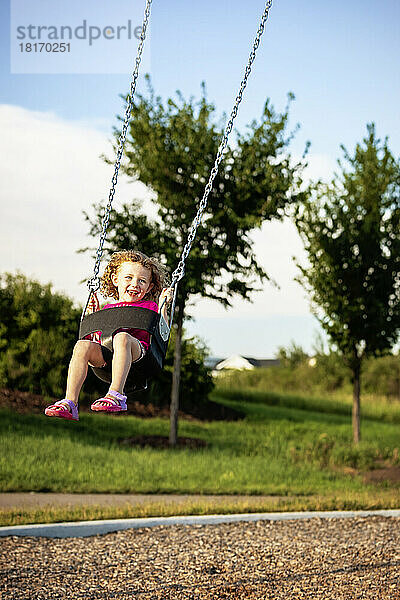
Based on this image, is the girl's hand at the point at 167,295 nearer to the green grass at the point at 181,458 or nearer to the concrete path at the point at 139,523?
the concrete path at the point at 139,523

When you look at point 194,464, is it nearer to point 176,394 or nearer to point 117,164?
point 176,394

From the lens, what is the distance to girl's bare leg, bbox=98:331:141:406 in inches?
147

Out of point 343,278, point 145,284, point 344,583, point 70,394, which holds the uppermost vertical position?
point 343,278

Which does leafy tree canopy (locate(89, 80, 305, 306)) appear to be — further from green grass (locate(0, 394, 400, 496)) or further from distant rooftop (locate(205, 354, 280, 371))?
distant rooftop (locate(205, 354, 280, 371))

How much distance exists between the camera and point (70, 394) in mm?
3756

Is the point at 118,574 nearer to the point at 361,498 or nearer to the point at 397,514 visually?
the point at 397,514

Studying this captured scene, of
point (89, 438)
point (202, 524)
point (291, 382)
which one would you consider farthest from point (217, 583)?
point (291, 382)

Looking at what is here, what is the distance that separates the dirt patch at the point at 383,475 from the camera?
1012 cm

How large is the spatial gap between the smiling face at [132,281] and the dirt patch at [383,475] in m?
6.91

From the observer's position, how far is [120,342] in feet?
12.5

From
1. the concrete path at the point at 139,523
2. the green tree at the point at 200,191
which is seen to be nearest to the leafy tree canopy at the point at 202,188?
the green tree at the point at 200,191

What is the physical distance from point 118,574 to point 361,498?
4195 mm

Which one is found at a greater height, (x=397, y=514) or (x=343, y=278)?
(x=343, y=278)

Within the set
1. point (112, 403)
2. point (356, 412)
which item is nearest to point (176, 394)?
point (356, 412)
